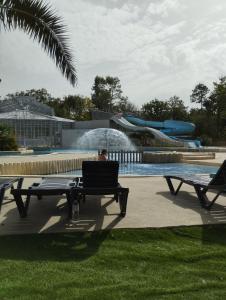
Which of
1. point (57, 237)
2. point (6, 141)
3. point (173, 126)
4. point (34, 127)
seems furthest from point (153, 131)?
point (57, 237)

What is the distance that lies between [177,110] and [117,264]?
60.4 metres

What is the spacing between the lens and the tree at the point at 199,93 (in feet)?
224

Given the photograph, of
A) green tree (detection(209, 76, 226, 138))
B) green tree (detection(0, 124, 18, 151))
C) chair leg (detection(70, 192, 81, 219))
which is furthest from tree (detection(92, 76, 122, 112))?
chair leg (detection(70, 192, 81, 219))

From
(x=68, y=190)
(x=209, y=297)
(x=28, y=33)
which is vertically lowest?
(x=209, y=297)

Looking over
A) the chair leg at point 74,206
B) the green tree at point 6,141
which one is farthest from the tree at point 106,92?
the chair leg at point 74,206

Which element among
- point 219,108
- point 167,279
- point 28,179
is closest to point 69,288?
point 167,279

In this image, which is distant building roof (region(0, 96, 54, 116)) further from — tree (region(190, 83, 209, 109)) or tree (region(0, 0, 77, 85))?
tree (region(0, 0, 77, 85))

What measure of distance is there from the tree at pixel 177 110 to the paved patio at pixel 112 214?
55592 millimetres

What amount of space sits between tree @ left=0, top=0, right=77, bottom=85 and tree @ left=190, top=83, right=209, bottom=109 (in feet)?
204

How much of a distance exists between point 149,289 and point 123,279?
1.09 ft

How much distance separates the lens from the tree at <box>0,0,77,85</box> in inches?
305

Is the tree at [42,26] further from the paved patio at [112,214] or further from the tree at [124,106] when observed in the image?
the tree at [124,106]

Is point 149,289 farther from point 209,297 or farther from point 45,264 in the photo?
point 45,264

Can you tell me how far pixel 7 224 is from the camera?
218 inches
